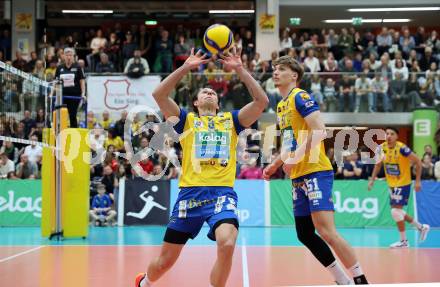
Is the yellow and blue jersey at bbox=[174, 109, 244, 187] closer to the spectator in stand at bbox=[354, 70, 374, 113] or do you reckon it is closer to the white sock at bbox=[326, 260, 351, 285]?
the white sock at bbox=[326, 260, 351, 285]

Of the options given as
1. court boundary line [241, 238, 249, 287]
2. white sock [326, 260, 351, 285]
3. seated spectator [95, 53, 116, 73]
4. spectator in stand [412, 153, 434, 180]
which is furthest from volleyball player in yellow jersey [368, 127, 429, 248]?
seated spectator [95, 53, 116, 73]

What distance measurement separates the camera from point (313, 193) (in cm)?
689

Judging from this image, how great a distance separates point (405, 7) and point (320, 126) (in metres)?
23.9

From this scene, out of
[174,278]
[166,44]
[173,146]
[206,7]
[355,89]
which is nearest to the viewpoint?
[174,278]

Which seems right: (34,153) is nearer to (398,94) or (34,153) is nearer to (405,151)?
(405,151)

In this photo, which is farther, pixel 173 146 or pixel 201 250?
pixel 173 146

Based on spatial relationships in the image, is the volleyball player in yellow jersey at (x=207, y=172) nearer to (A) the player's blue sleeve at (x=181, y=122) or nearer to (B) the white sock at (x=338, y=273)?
(A) the player's blue sleeve at (x=181, y=122)

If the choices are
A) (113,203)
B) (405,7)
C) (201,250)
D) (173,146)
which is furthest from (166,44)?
(201,250)

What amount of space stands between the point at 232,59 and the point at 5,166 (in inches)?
547

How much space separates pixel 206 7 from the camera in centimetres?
3155

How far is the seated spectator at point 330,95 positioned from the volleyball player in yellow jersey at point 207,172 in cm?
1559

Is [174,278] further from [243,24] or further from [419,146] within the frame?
[243,24]

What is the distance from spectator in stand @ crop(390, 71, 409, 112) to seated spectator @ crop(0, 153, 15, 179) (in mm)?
12471

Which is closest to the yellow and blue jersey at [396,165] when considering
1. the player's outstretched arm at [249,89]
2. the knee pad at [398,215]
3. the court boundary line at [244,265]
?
the knee pad at [398,215]
